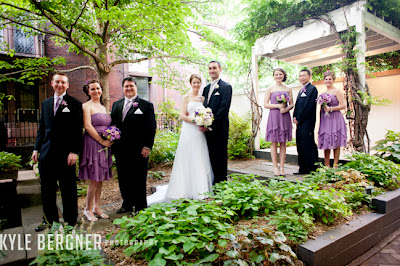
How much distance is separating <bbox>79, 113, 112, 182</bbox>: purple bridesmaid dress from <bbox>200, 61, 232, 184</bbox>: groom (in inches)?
60.4

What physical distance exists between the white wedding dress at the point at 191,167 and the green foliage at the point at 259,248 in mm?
1907

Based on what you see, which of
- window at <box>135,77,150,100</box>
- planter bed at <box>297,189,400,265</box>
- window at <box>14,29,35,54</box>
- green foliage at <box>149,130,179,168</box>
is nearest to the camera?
planter bed at <box>297,189,400,265</box>

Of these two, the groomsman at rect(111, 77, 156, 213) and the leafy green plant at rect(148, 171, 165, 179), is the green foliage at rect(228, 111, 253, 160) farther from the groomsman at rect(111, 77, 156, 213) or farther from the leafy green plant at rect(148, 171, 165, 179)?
the groomsman at rect(111, 77, 156, 213)

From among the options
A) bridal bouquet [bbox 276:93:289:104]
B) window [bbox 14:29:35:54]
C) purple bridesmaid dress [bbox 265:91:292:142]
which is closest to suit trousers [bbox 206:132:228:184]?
purple bridesmaid dress [bbox 265:91:292:142]

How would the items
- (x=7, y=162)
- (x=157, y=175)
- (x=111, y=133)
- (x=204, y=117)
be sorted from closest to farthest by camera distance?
1. (x=111, y=133)
2. (x=204, y=117)
3. (x=157, y=175)
4. (x=7, y=162)

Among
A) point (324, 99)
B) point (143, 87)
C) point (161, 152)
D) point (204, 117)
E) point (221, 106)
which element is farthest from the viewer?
point (143, 87)

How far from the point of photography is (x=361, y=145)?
5285 mm

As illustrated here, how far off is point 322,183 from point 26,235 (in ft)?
12.8

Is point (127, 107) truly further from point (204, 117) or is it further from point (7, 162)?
point (7, 162)

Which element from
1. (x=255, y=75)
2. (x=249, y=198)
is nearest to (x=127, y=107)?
(x=249, y=198)

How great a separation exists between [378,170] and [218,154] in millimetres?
2641

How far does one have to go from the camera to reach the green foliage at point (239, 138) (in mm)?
7129

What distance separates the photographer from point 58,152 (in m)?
2.96

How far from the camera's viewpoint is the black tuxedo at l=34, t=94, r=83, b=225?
2.93 metres
